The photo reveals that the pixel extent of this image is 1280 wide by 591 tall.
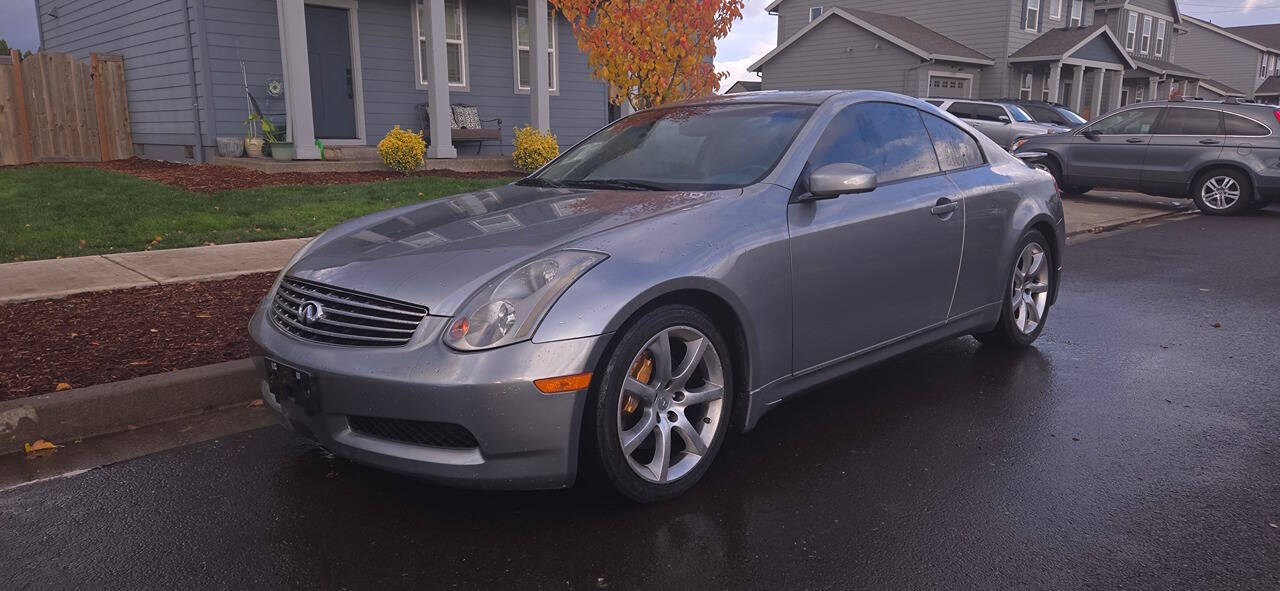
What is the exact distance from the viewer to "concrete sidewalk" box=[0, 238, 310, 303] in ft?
20.9

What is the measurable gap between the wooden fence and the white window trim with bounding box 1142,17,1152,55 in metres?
39.8

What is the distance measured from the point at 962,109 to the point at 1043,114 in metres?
2.05

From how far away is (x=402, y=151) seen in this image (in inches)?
542

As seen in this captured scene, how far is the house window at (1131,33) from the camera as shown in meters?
38.9

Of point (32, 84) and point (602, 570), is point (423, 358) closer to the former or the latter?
point (602, 570)

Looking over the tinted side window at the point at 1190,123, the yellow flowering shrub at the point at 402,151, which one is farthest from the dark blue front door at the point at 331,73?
the tinted side window at the point at 1190,123

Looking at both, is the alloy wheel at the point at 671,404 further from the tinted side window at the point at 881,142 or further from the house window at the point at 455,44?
the house window at the point at 455,44

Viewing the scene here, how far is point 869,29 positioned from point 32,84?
24441mm

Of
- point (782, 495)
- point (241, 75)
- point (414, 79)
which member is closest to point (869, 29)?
point (414, 79)

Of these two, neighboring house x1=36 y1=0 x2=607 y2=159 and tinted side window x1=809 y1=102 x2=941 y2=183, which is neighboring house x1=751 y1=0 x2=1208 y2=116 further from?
tinted side window x1=809 y1=102 x2=941 y2=183

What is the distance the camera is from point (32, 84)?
1520 centimetres

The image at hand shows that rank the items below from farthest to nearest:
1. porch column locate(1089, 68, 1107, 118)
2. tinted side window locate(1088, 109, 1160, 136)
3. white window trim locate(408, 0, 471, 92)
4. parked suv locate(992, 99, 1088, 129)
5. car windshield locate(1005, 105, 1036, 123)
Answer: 1. porch column locate(1089, 68, 1107, 118)
2. parked suv locate(992, 99, 1088, 129)
3. car windshield locate(1005, 105, 1036, 123)
4. white window trim locate(408, 0, 471, 92)
5. tinted side window locate(1088, 109, 1160, 136)

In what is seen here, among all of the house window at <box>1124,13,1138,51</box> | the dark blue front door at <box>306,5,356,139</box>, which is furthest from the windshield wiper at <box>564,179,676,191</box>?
the house window at <box>1124,13,1138,51</box>

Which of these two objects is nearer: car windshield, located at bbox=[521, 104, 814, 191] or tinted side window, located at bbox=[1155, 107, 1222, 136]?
car windshield, located at bbox=[521, 104, 814, 191]
